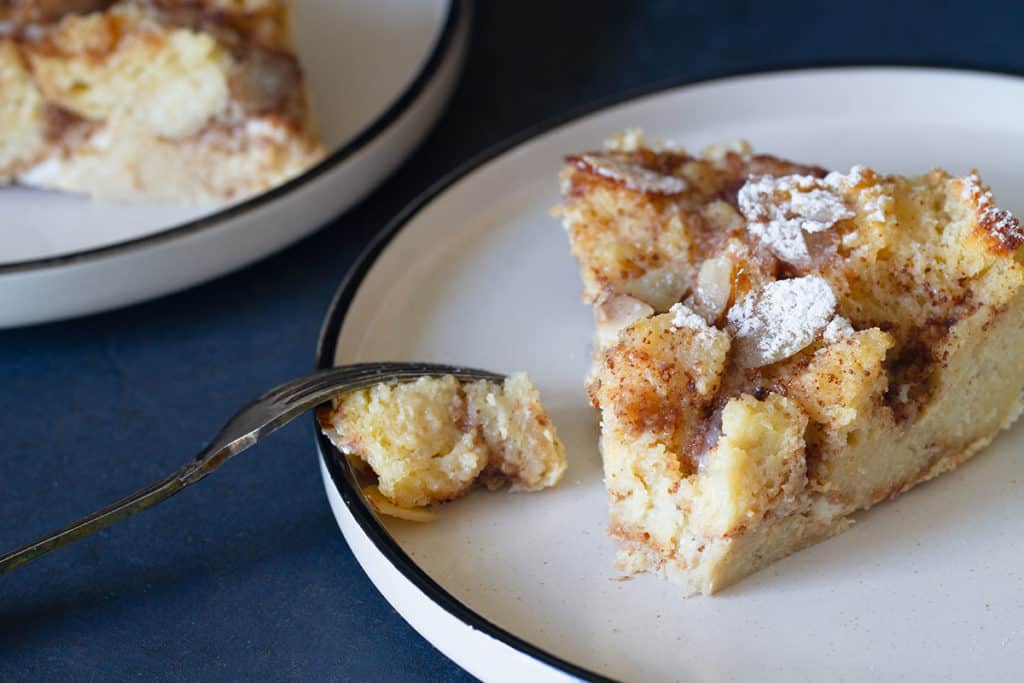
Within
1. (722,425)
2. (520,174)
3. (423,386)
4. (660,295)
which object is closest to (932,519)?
(722,425)

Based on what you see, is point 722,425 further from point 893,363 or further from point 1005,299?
point 1005,299

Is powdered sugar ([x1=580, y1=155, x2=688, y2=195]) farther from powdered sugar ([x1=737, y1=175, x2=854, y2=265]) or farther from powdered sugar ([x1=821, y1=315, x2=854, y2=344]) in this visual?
powdered sugar ([x1=821, y1=315, x2=854, y2=344])

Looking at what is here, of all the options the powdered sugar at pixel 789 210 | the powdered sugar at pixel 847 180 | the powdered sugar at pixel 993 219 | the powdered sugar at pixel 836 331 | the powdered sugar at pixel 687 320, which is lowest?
the powdered sugar at pixel 687 320

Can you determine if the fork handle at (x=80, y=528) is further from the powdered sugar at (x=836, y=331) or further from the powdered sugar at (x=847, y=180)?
the powdered sugar at (x=847, y=180)

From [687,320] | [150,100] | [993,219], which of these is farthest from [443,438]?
[150,100]

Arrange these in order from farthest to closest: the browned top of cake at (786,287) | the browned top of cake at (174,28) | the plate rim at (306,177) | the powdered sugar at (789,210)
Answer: the browned top of cake at (174,28), the plate rim at (306,177), the powdered sugar at (789,210), the browned top of cake at (786,287)

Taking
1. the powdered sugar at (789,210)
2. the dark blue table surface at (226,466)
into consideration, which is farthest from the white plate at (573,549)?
the powdered sugar at (789,210)

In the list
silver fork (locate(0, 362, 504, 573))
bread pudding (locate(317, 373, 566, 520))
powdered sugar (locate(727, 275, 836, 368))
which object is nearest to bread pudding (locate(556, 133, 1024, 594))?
powdered sugar (locate(727, 275, 836, 368))
